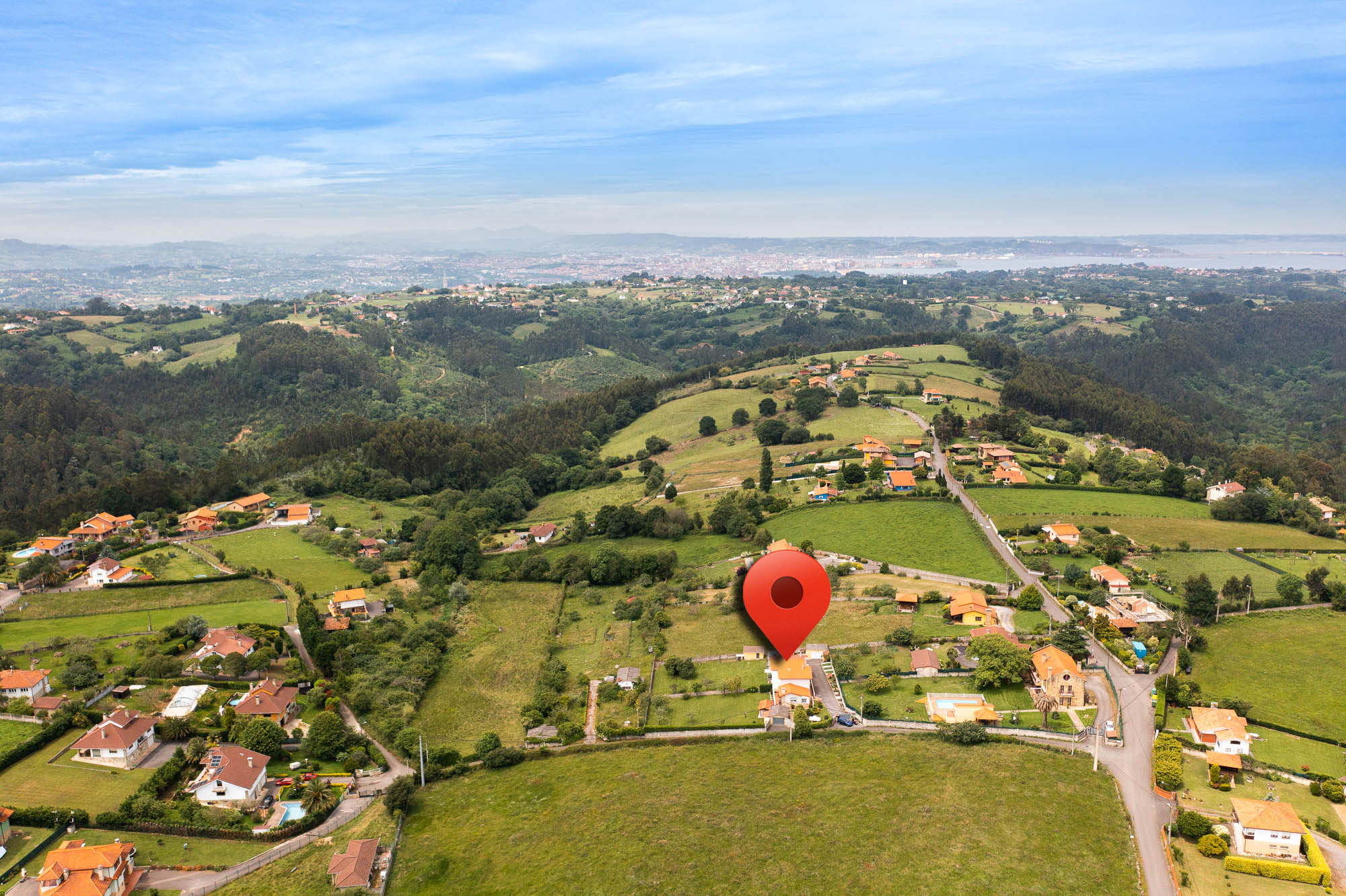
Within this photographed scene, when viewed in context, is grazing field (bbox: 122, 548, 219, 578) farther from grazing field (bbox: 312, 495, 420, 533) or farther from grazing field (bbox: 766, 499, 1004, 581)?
grazing field (bbox: 766, 499, 1004, 581)

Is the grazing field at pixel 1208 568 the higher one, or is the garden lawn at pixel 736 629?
the grazing field at pixel 1208 568

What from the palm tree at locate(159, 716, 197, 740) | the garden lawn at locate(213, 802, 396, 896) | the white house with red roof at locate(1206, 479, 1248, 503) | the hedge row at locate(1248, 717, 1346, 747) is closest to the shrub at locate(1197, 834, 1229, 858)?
the hedge row at locate(1248, 717, 1346, 747)

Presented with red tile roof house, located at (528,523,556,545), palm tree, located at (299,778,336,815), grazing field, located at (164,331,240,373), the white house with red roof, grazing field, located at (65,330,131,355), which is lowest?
red tile roof house, located at (528,523,556,545)

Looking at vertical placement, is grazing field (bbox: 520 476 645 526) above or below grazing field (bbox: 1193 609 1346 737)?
below

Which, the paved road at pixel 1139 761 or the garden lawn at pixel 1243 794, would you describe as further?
the garden lawn at pixel 1243 794

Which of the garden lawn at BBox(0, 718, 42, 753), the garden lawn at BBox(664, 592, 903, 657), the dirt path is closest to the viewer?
the garden lawn at BBox(0, 718, 42, 753)

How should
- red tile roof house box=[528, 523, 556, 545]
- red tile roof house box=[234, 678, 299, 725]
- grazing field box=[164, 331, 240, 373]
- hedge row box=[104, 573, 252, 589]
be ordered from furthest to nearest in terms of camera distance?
1. grazing field box=[164, 331, 240, 373]
2. red tile roof house box=[528, 523, 556, 545]
3. hedge row box=[104, 573, 252, 589]
4. red tile roof house box=[234, 678, 299, 725]

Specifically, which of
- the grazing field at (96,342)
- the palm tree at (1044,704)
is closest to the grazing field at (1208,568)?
the palm tree at (1044,704)

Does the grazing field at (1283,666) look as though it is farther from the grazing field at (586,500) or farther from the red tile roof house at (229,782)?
the grazing field at (586,500)

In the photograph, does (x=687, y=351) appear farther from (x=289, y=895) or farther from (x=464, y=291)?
(x=289, y=895)
